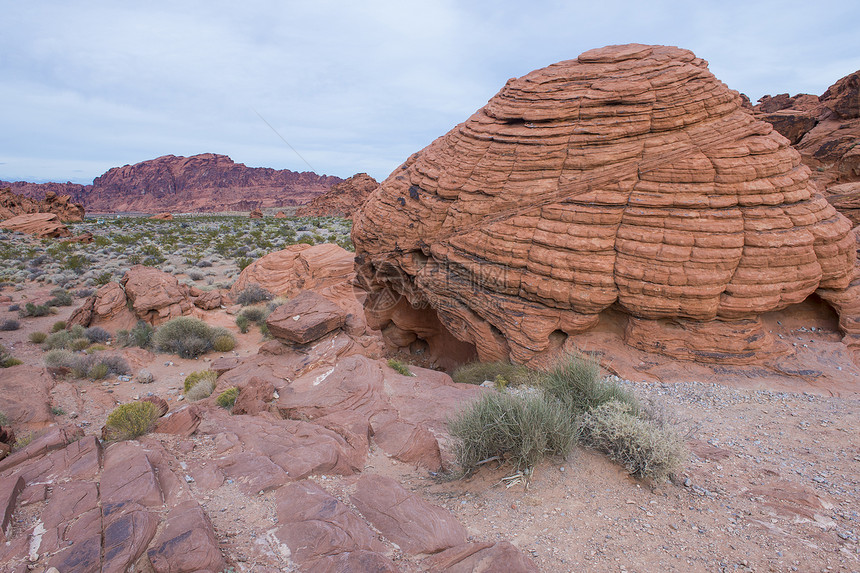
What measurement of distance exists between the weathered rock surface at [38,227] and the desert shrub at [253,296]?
29188mm

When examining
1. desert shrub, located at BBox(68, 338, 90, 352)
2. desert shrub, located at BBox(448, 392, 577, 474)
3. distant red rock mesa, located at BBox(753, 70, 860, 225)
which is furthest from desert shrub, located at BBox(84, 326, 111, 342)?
distant red rock mesa, located at BBox(753, 70, 860, 225)

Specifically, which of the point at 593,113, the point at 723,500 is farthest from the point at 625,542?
the point at 593,113

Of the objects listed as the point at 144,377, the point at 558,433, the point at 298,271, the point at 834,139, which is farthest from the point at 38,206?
the point at 834,139

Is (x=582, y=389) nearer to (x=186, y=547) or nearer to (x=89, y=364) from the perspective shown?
Result: (x=186, y=547)

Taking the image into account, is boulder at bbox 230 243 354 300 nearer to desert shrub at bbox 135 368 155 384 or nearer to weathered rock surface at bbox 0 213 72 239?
desert shrub at bbox 135 368 155 384

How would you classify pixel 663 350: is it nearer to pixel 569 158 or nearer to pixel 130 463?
pixel 569 158

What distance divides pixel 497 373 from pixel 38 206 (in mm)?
57687

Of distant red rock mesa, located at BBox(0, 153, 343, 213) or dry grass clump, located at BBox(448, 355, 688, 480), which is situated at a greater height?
distant red rock mesa, located at BBox(0, 153, 343, 213)

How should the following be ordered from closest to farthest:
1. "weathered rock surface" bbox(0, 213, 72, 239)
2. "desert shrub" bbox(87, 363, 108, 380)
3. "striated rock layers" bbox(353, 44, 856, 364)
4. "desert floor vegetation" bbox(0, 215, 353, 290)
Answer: "striated rock layers" bbox(353, 44, 856, 364) → "desert shrub" bbox(87, 363, 108, 380) → "desert floor vegetation" bbox(0, 215, 353, 290) → "weathered rock surface" bbox(0, 213, 72, 239)

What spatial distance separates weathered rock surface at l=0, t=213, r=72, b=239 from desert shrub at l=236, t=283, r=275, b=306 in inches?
1149

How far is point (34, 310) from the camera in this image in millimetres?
15430

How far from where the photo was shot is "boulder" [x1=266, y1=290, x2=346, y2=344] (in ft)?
30.9

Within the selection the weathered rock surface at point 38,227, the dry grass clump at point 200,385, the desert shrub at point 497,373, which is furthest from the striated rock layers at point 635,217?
the weathered rock surface at point 38,227

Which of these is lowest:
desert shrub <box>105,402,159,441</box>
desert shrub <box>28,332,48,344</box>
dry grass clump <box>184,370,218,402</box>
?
desert shrub <box>28,332,48,344</box>
